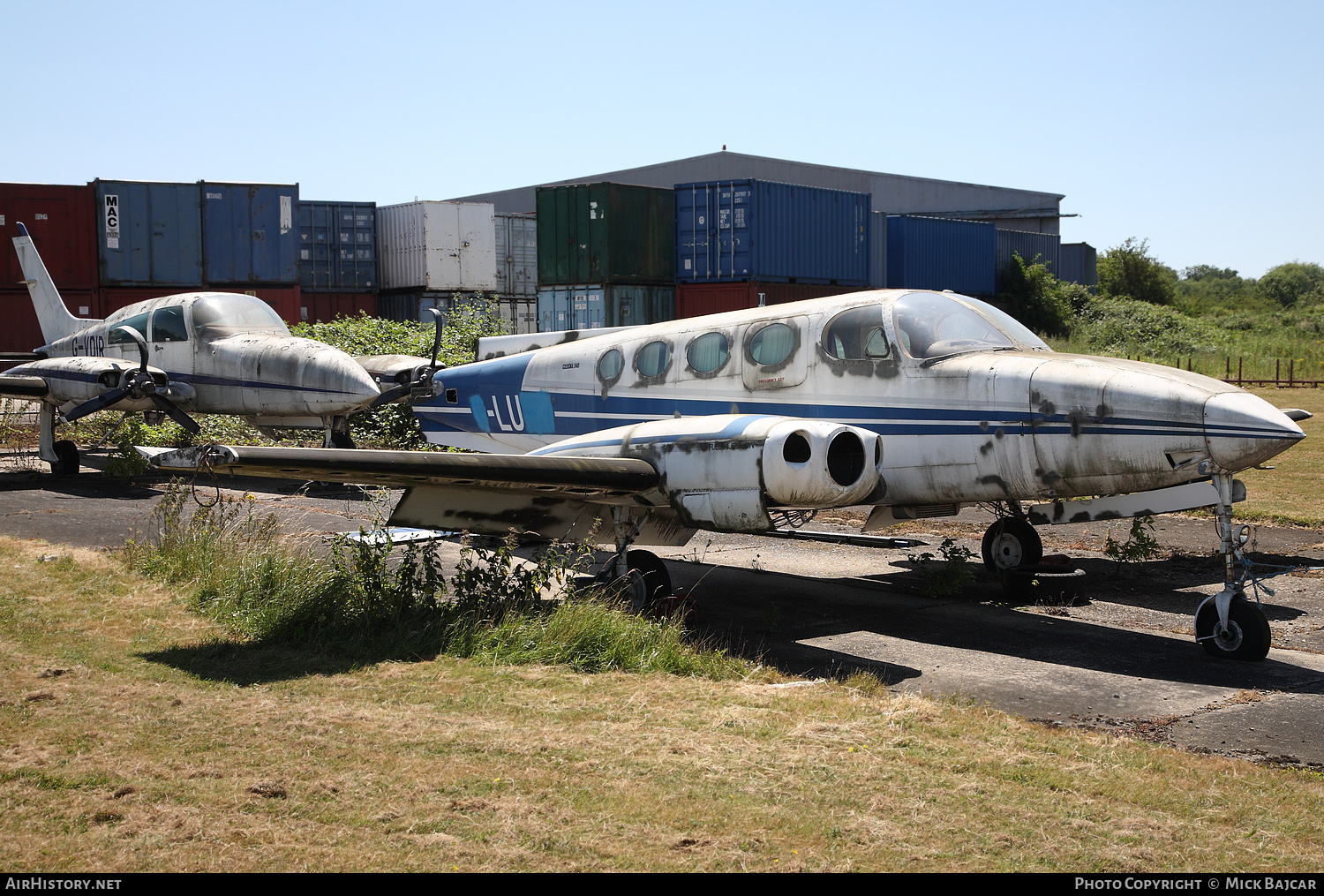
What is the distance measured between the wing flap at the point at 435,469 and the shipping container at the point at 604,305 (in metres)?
20.8

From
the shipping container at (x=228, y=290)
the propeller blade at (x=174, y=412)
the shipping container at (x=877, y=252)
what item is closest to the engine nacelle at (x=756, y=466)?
the propeller blade at (x=174, y=412)

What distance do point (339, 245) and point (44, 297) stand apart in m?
16.2

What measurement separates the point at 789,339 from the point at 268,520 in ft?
18.0

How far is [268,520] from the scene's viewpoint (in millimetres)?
10617

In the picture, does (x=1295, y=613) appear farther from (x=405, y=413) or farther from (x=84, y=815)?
(x=405, y=413)

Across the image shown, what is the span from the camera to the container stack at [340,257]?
37812mm

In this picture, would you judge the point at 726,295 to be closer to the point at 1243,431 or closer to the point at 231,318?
the point at 231,318

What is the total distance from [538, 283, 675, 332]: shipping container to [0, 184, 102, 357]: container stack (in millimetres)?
12399

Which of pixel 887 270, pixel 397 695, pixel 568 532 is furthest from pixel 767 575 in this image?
pixel 887 270

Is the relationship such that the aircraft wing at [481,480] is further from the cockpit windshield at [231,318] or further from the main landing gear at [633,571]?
the cockpit windshield at [231,318]

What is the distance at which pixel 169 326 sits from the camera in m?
18.8

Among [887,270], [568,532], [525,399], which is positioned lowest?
[568,532]

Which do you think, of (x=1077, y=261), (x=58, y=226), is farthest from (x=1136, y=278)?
(x=58, y=226)

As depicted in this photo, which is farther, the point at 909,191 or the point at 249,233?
the point at 909,191
